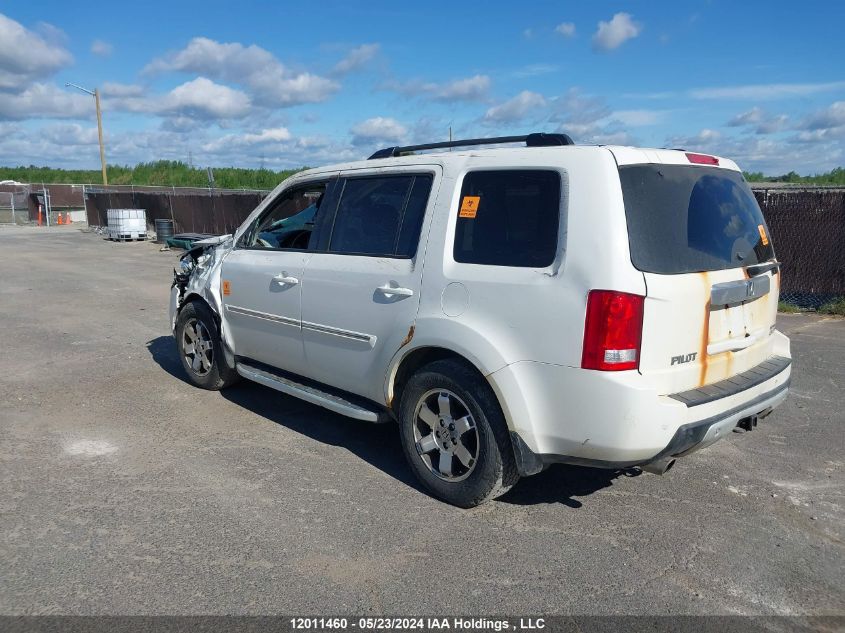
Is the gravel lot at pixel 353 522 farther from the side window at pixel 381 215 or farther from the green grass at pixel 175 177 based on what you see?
the green grass at pixel 175 177

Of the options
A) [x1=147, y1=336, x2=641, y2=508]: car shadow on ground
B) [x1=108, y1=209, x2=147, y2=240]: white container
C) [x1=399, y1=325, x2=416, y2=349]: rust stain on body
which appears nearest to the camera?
[x1=399, y1=325, x2=416, y2=349]: rust stain on body

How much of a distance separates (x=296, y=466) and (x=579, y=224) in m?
2.41

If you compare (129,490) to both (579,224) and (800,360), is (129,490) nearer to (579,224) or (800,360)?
(579,224)

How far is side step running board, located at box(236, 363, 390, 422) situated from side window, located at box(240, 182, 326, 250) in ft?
3.17

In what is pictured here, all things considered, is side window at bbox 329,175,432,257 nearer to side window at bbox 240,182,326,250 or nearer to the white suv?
the white suv

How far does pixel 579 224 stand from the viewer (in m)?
3.33

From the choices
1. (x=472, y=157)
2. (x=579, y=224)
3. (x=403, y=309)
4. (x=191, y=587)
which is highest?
(x=472, y=157)

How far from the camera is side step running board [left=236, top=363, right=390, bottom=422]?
4.37 meters

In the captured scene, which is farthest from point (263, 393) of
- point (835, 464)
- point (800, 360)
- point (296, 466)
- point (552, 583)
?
point (800, 360)

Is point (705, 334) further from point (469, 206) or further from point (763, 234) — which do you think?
point (469, 206)

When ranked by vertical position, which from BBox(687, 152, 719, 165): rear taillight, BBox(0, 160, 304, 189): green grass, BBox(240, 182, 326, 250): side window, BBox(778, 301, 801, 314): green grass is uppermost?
BBox(0, 160, 304, 189): green grass

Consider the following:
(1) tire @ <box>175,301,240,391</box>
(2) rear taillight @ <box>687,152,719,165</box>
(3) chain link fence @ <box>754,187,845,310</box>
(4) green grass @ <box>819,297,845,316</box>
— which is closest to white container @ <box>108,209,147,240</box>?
(1) tire @ <box>175,301,240,391</box>

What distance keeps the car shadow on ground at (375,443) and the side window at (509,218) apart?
4.74 feet

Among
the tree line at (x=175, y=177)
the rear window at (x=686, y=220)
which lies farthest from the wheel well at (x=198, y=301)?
the tree line at (x=175, y=177)
